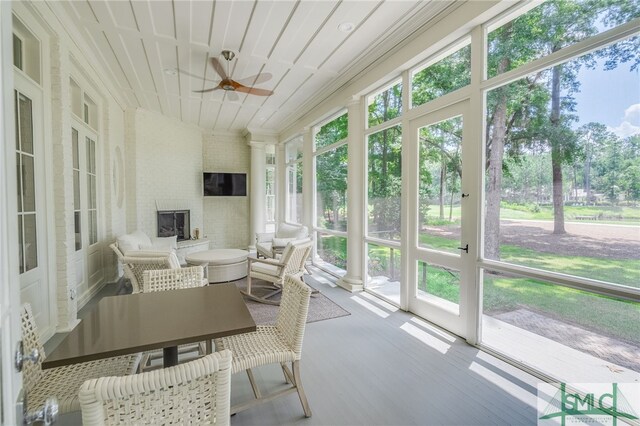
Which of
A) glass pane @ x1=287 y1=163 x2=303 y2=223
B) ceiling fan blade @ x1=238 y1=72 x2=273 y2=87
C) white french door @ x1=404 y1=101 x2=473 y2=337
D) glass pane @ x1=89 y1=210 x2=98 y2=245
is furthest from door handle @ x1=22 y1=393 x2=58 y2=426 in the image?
glass pane @ x1=287 y1=163 x2=303 y2=223

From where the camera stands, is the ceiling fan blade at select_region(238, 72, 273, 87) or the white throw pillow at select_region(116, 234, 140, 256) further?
the ceiling fan blade at select_region(238, 72, 273, 87)

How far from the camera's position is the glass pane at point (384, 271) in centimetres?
373

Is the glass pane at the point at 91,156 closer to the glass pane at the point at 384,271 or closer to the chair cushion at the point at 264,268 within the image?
the chair cushion at the point at 264,268

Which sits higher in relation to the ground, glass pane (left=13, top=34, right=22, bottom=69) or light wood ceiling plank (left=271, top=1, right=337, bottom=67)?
light wood ceiling plank (left=271, top=1, right=337, bottom=67)

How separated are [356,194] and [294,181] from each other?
2.96 metres

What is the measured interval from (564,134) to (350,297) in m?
2.91

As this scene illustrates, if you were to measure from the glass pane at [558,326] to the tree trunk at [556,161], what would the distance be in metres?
0.50

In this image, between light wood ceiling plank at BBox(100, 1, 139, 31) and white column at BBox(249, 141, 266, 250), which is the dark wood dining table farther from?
white column at BBox(249, 141, 266, 250)

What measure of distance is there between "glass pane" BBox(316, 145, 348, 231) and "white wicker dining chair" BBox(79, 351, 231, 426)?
3.97m

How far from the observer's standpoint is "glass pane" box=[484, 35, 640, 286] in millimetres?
1812

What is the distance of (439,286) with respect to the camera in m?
3.07

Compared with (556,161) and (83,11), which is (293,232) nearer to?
(83,11)

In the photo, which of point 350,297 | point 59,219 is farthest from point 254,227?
point 59,219

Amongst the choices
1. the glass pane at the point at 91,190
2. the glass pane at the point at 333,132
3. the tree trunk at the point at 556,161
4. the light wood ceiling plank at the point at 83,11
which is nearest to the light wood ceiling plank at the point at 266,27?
the light wood ceiling plank at the point at 83,11
